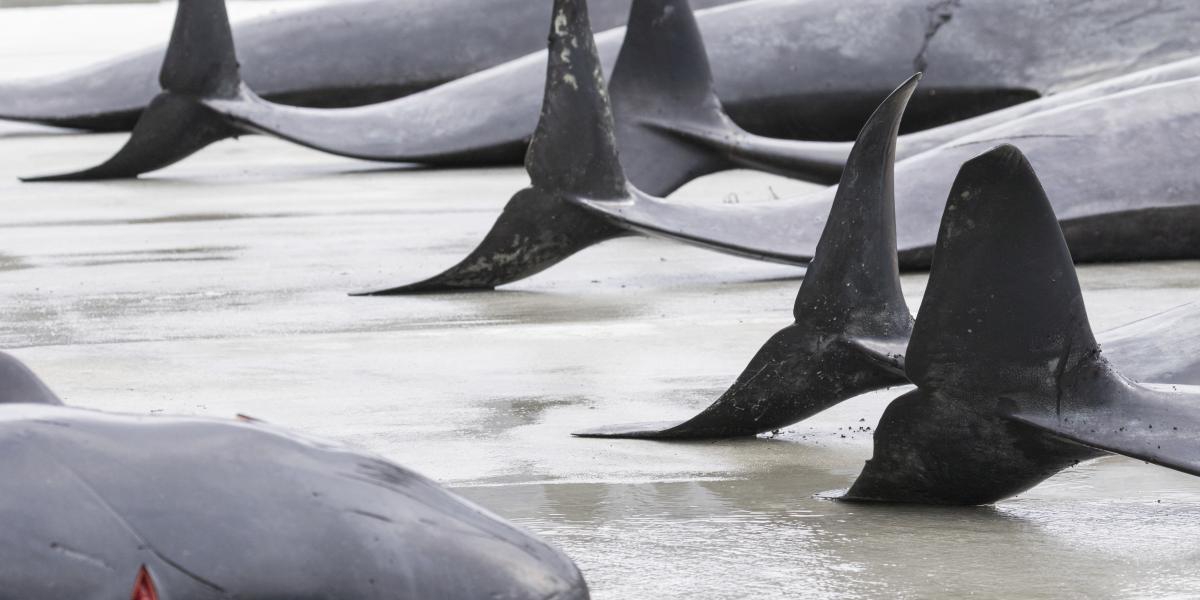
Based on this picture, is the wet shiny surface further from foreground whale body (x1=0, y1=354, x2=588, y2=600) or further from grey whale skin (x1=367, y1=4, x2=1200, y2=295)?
foreground whale body (x1=0, y1=354, x2=588, y2=600)

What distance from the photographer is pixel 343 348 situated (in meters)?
5.95

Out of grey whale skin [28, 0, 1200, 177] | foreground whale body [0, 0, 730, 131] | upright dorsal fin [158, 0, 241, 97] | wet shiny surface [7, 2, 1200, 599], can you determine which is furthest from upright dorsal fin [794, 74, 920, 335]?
foreground whale body [0, 0, 730, 131]

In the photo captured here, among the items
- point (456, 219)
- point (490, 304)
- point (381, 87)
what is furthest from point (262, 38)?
point (490, 304)

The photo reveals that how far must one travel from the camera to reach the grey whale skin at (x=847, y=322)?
4.34 metres

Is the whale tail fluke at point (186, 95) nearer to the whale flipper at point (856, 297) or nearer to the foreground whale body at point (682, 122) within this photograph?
the foreground whale body at point (682, 122)

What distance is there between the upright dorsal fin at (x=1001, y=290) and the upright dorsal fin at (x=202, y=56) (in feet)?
26.0

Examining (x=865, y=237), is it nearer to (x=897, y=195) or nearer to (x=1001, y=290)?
(x=1001, y=290)

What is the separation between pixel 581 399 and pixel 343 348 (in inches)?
42.9

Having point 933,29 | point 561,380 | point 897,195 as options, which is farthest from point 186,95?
point 561,380

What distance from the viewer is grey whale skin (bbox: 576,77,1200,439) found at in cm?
434

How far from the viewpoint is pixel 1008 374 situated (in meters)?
3.72

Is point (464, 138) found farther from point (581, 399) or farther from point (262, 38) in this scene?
point (581, 399)

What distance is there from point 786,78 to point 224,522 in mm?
9357

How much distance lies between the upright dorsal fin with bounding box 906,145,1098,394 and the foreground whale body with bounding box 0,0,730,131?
10.3m
